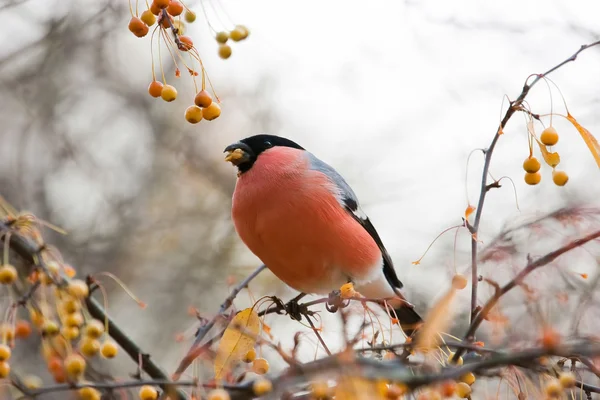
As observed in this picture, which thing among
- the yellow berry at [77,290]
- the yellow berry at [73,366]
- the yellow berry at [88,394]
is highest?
the yellow berry at [77,290]

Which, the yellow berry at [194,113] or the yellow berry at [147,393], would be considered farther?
the yellow berry at [194,113]

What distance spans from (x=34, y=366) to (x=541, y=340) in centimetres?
461

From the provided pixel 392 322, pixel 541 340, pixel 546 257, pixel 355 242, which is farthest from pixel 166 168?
pixel 541 340

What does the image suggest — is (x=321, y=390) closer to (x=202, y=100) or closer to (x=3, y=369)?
(x=3, y=369)

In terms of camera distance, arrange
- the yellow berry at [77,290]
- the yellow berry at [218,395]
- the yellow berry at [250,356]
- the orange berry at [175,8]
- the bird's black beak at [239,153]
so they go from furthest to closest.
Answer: the bird's black beak at [239,153]
the yellow berry at [250,356]
the orange berry at [175,8]
the yellow berry at [77,290]
the yellow berry at [218,395]

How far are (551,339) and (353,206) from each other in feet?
9.11

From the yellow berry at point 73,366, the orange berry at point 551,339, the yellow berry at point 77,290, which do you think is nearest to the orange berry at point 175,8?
the yellow berry at point 77,290

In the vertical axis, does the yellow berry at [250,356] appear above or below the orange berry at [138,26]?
below

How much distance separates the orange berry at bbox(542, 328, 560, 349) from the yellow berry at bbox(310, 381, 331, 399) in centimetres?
43

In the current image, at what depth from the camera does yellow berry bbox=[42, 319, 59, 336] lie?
1.63 meters

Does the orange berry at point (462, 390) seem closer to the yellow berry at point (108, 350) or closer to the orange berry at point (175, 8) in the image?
the yellow berry at point (108, 350)

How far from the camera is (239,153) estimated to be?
369cm

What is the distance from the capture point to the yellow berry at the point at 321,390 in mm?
1385

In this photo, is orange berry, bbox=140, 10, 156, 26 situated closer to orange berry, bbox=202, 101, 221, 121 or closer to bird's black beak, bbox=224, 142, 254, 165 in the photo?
orange berry, bbox=202, 101, 221, 121
